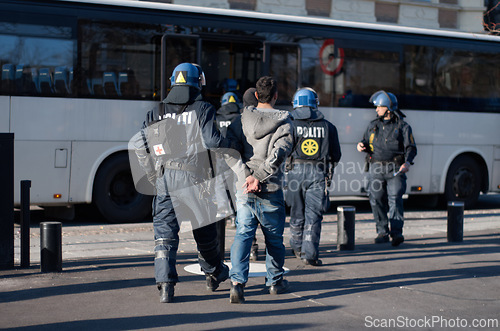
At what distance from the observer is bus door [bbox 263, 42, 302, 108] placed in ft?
42.3

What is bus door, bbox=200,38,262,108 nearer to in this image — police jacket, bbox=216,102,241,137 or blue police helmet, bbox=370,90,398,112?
police jacket, bbox=216,102,241,137

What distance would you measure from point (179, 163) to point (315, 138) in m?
2.41

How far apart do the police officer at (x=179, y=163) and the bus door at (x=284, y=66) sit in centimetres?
686

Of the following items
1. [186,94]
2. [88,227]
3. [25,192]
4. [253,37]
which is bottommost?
[88,227]

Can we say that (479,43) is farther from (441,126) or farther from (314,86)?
(314,86)

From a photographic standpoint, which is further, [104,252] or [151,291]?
[104,252]

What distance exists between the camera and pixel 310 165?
796cm

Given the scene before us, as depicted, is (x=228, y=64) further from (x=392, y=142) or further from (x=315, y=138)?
(x=315, y=138)

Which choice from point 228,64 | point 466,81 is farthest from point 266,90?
point 466,81

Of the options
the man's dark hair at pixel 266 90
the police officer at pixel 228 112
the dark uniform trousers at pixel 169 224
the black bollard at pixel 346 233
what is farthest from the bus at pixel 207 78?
the man's dark hair at pixel 266 90

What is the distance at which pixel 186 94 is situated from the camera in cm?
600

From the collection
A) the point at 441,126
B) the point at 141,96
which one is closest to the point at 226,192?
the point at 141,96

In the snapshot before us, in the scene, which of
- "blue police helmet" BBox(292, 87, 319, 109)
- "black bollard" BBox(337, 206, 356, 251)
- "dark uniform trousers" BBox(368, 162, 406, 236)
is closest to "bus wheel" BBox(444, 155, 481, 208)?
"dark uniform trousers" BBox(368, 162, 406, 236)

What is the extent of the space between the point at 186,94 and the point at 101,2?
6155 millimetres
